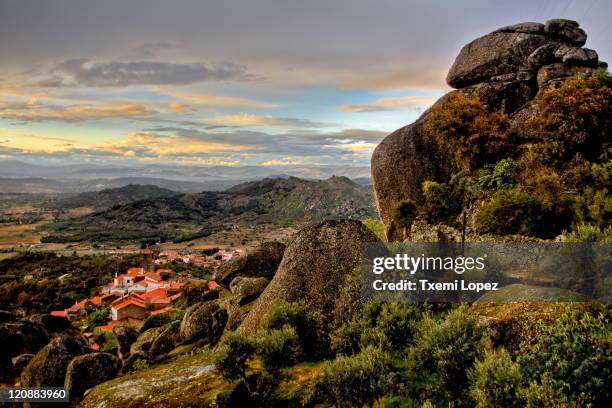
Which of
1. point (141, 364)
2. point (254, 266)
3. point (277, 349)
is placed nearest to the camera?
point (277, 349)

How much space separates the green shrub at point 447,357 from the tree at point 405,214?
13.8 meters

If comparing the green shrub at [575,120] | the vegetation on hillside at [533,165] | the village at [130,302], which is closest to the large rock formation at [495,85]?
the vegetation on hillside at [533,165]

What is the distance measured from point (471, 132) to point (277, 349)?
18763 millimetres

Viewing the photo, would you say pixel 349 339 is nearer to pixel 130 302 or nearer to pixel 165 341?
Result: pixel 165 341

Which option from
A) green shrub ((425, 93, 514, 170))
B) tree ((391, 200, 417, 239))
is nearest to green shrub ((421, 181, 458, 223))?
Result: tree ((391, 200, 417, 239))

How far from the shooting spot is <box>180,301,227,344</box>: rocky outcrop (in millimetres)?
20703

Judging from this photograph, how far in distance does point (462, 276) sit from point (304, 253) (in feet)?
21.7

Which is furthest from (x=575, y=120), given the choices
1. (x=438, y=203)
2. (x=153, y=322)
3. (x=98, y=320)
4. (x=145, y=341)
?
(x=98, y=320)

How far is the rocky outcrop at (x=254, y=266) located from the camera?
2517cm

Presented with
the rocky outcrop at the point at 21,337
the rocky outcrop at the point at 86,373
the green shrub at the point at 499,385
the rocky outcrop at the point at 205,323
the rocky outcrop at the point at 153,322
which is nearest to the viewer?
the green shrub at the point at 499,385

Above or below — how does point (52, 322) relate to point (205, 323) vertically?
below

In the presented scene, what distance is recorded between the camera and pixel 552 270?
1395 centimetres

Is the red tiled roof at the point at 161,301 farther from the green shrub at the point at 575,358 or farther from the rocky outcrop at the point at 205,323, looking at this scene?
the green shrub at the point at 575,358

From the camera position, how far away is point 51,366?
20.6 m
